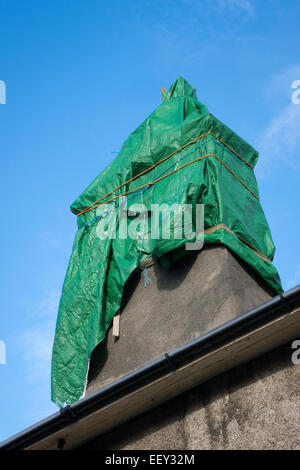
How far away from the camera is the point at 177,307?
5055mm

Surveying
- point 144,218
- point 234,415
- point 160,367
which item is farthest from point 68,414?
point 144,218

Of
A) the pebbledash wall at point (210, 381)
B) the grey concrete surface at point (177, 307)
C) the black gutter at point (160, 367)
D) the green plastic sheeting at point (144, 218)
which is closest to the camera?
the black gutter at point (160, 367)

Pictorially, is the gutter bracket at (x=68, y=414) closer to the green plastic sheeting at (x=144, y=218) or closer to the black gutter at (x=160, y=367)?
the black gutter at (x=160, y=367)

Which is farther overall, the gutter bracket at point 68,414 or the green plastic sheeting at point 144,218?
the green plastic sheeting at point 144,218

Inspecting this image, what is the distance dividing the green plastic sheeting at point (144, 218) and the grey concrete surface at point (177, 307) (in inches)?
4.4

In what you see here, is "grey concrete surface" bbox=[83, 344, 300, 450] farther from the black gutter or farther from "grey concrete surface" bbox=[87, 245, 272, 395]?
"grey concrete surface" bbox=[87, 245, 272, 395]

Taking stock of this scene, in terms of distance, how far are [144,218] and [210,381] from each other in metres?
2.48

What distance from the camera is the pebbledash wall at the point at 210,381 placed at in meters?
3.58

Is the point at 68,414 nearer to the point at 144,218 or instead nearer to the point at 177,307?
the point at 177,307

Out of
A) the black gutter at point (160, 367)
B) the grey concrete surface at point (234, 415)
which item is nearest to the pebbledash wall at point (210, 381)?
the grey concrete surface at point (234, 415)

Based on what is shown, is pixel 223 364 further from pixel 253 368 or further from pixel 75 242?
pixel 75 242

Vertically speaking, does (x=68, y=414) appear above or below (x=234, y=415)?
above
